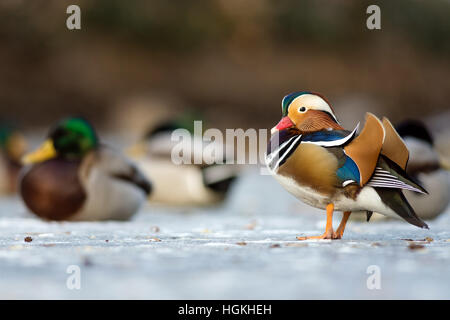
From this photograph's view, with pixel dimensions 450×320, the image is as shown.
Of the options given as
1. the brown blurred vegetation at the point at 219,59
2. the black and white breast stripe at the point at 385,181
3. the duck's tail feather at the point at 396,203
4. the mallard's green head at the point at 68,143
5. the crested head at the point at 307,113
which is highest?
the brown blurred vegetation at the point at 219,59

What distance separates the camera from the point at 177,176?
24.8 ft

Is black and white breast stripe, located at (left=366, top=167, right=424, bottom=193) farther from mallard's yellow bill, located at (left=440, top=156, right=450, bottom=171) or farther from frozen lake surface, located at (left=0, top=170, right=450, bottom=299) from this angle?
mallard's yellow bill, located at (left=440, top=156, right=450, bottom=171)

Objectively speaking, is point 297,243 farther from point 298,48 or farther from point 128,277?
point 298,48

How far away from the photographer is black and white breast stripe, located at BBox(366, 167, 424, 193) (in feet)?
12.0

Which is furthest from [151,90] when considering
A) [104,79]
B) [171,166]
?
[171,166]

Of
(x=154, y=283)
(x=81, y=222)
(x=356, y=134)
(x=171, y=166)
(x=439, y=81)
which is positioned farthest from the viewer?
(x=439, y=81)

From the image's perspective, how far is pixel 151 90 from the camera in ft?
57.5

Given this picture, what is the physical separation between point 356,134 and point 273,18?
1623cm

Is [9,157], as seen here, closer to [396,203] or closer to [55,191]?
[55,191]

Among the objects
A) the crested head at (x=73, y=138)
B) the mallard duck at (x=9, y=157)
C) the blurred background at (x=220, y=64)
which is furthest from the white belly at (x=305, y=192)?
the mallard duck at (x=9, y=157)

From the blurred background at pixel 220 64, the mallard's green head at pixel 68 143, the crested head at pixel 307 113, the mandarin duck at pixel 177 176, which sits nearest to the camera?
the crested head at pixel 307 113

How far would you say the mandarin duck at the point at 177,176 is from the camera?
755 centimetres

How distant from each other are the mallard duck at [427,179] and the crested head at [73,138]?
2092 mm

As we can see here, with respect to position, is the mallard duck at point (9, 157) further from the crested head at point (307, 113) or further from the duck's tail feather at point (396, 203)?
the duck's tail feather at point (396, 203)
